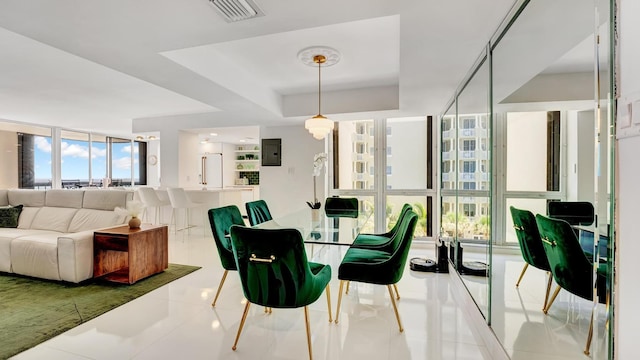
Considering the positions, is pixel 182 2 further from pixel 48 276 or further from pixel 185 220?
pixel 185 220

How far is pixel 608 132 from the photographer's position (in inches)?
40.8

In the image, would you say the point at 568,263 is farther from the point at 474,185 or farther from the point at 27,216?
the point at 27,216

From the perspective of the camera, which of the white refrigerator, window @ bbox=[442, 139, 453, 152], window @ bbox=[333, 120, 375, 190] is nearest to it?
window @ bbox=[442, 139, 453, 152]

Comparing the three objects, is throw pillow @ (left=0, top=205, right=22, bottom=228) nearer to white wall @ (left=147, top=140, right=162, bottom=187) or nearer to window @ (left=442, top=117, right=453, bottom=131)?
white wall @ (left=147, top=140, right=162, bottom=187)

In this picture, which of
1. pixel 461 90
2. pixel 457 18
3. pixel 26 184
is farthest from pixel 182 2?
pixel 26 184

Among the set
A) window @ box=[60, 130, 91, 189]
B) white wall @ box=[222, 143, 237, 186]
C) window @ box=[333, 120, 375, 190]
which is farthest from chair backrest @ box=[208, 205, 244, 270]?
window @ box=[60, 130, 91, 189]

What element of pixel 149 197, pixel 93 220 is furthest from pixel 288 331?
pixel 149 197

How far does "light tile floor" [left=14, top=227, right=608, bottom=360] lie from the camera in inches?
77.2

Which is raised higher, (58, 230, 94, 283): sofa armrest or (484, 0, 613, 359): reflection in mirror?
(484, 0, 613, 359): reflection in mirror

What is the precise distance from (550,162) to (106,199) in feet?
16.1

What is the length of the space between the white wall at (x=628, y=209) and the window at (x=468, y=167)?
7.05ft

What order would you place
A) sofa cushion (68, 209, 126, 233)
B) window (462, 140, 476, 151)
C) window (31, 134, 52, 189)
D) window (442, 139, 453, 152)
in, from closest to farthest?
window (462, 140, 476, 151) < sofa cushion (68, 209, 126, 233) < window (442, 139, 453, 152) < window (31, 134, 52, 189)

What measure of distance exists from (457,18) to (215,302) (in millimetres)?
3017

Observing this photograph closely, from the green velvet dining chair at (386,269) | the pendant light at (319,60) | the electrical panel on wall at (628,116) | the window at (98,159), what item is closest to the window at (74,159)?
the window at (98,159)
